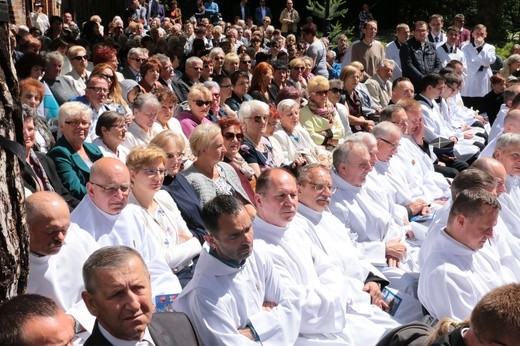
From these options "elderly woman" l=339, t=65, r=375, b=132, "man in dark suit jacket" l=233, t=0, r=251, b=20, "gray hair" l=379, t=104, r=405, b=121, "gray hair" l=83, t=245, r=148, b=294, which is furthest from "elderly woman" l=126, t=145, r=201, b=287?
"man in dark suit jacket" l=233, t=0, r=251, b=20

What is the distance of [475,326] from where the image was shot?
3.15m

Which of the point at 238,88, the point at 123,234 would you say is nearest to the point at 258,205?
the point at 123,234

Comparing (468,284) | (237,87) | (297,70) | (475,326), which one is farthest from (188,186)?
(297,70)

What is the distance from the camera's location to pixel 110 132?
7164mm

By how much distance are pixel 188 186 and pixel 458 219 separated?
7.30 ft

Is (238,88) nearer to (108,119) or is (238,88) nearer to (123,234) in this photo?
(108,119)

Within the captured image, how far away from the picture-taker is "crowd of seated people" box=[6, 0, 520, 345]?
459cm

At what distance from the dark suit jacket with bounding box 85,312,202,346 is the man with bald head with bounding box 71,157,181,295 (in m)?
1.06

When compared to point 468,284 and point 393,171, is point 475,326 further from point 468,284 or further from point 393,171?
point 393,171

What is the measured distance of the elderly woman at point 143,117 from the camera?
26.5 ft

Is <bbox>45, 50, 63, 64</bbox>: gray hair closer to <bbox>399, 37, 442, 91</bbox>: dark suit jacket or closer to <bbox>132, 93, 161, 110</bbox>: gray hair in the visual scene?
<bbox>132, 93, 161, 110</bbox>: gray hair

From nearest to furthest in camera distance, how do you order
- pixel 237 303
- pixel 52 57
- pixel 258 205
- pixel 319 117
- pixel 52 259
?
pixel 52 259, pixel 237 303, pixel 258 205, pixel 52 57, pixel 319 117

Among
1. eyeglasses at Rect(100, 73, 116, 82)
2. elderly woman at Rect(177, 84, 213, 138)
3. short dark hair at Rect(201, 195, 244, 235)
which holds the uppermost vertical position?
short dark hair at Rect(201, 195, 244, 235)

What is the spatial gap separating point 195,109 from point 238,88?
185 cm
